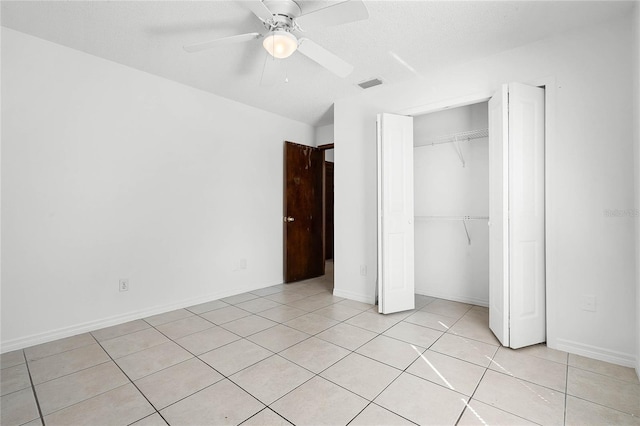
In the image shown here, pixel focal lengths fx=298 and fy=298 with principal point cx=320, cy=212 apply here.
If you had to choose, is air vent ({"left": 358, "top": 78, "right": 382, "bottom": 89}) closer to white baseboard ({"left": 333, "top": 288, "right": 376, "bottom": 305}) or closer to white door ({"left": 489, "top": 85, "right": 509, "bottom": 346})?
white door ({"left": 489, "top": 85, "right": 509, "bottom": 346})

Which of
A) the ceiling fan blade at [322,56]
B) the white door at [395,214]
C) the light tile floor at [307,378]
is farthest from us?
the white door at [395,214]

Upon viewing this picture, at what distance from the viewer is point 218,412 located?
1647mm

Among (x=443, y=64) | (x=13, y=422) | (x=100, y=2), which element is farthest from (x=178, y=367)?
(x=443, y=64)

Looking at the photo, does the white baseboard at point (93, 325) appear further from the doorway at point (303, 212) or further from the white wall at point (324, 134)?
the white wall at point (324, 134)

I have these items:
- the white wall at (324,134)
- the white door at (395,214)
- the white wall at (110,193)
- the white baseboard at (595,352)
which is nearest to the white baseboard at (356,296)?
the white door at (395,214)

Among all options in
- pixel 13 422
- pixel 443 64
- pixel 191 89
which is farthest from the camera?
pixel 191 89

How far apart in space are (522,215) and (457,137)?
1.42 m

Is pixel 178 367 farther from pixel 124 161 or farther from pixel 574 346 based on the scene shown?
pixel 574 346

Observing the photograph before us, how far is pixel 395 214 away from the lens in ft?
10.5

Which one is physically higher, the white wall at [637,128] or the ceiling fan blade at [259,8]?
the ceiling fan blade at [259,8]

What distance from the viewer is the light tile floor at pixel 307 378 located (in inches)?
63.9

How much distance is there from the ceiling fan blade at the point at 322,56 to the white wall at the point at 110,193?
6.37 ft

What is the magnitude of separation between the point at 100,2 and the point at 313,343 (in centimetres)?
298

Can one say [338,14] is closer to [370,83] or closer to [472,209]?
[370,83]
